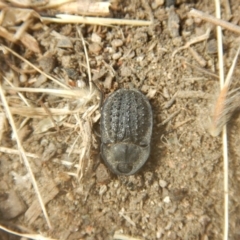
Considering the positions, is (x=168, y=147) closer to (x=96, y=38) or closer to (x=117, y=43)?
(x=117, y=43)

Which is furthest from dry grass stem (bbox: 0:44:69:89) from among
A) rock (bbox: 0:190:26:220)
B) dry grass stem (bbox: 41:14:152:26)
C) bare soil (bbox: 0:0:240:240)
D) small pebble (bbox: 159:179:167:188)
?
small pebble (bbox: 159:179:167:188)

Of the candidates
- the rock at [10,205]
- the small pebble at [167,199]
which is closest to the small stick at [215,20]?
the small pebble at [167,199]

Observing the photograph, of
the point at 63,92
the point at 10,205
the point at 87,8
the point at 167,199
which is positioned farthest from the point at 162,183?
the point at 87,8

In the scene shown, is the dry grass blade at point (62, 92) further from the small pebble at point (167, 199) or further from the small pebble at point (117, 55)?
the small pebble at point (167, 199)

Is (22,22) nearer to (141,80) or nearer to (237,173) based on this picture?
(141,80)

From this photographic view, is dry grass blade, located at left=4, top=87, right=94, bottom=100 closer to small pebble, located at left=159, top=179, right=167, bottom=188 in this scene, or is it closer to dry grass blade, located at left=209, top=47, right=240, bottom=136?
small pebble, located at left=159, top=179, right=167, bottom=188
